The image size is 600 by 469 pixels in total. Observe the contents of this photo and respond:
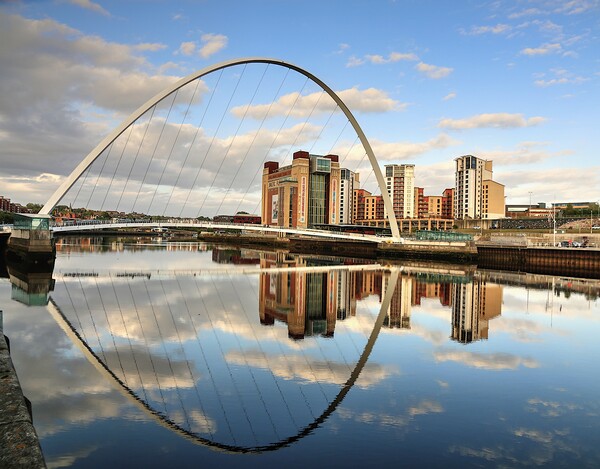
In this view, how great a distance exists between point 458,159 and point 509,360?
119 meters

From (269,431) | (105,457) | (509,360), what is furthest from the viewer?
(509,360)

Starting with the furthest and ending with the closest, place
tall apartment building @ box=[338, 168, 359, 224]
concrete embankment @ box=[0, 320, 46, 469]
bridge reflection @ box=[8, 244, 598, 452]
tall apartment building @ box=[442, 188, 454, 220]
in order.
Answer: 1. tall apartment building @ box=[442, 188, 454, 220]
2. tall apartment building @ box=[338, 168, 359, 224]
3. bridge reflection @ box=[8, 244, 598, 452]
4. concrete embankment @ box=[0, 320, 46, 469]

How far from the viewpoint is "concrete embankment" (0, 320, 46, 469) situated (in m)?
4.13

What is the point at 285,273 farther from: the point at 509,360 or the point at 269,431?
the point at 269,431

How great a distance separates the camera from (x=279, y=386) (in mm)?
9133

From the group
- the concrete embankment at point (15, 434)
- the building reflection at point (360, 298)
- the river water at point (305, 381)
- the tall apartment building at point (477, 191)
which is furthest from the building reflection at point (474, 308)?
the tall apartment building at point (477, 191)

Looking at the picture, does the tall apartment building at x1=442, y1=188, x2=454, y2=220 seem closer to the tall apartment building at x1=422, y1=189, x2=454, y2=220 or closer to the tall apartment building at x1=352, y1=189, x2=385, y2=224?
the tall apartment building at x1=422, y1=189, x2=454, y2=220

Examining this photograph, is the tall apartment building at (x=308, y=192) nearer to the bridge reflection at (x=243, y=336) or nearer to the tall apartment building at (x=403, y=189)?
the tall apartment building at (x=403, y=189)

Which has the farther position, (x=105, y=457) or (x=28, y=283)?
(x=28, y=283)

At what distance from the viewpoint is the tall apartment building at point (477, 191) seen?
387 ft

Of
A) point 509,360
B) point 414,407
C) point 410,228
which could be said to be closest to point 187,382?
point 414,407

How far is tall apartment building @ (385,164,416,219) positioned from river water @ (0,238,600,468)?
10719 cm

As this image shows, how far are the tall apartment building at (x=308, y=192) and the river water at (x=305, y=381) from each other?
87.6 meters

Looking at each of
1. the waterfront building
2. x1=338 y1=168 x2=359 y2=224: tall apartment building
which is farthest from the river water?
the waterfront building
